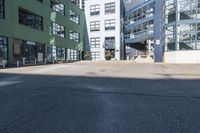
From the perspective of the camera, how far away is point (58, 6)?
3797 cm

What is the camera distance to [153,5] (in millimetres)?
44281

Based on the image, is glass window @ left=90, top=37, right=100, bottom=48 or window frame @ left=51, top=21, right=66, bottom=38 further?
glass window @ left=90, top=37, right=100, bottom=48

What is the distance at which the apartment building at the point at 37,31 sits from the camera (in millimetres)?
24375

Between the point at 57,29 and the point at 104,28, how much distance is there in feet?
57.9

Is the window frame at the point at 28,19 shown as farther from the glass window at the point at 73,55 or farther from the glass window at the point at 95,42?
the glass window at the point at 95,42

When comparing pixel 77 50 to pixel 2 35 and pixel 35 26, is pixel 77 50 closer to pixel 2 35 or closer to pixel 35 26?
pixel 35 26

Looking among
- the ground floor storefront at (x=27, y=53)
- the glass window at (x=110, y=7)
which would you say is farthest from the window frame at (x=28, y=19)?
the glass window at (x=110, y=7)

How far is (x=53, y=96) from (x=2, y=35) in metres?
19.5

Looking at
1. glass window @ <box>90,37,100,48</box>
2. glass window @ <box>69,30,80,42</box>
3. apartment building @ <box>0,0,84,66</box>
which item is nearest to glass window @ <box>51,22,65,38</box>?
apartment building @ <box>0,0,84,66</box>

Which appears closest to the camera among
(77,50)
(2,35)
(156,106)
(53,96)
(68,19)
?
(156,106)

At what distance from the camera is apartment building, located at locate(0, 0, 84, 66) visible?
960 inches

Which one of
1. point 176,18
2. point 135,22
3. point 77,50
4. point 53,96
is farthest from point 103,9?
point 53,96

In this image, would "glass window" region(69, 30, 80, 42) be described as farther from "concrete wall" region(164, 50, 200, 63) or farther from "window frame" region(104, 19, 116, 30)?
"concrete wall" region(164, 50, 200, 63)

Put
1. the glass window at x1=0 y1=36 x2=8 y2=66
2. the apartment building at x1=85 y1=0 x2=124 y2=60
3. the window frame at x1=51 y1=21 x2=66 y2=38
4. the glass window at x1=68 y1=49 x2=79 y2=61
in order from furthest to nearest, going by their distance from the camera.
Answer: the apartment building at x1=85 y1=0 x2=124 y2=60 < the glass window at x1=68 y1=49 x2=79 y2=61 < the window frame at x1=51 y1=21 x2=66 y2=38 < the glass window at x1=0 y1=36 x2=8 y2=66
